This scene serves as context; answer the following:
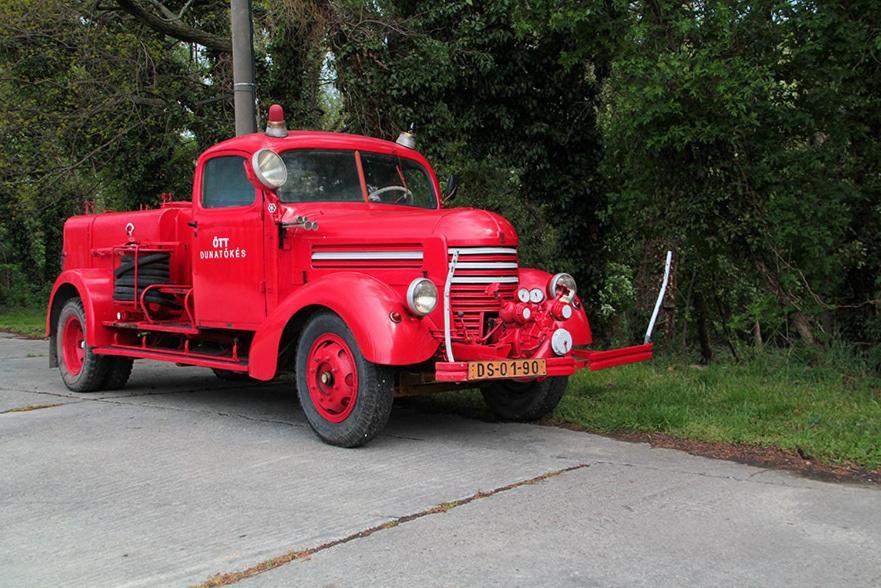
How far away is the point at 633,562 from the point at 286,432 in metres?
3.64

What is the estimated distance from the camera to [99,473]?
18.5ft

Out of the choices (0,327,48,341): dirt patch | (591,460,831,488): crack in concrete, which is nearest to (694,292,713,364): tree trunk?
(591,460,831,488): crack in concrete

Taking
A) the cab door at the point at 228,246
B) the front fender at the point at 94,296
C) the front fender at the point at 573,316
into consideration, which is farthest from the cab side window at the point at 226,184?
the front fender at the point at 573,316

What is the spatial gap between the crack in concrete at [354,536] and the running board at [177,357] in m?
2.80

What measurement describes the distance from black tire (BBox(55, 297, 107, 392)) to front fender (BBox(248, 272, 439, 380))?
340 centimetres

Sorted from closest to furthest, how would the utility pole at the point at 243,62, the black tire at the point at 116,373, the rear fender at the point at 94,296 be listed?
the rear fender at the point at 94,296 < the black tire at the point at 116,373 < the utility pole at the point at 243,62

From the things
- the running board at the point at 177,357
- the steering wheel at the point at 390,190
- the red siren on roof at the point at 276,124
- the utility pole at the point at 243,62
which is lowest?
the running board at the point at 177,357

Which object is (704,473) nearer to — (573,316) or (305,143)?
(573,316)

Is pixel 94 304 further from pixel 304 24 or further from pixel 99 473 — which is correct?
pixel 304 24

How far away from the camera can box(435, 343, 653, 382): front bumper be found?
18.2 ft

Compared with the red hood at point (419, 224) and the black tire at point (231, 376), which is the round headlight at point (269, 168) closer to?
the red hood at point (419, 224)

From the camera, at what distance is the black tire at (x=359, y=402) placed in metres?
5.99

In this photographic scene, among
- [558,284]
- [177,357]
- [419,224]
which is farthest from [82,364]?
[558,284]

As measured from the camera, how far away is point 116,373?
30.2 feet
